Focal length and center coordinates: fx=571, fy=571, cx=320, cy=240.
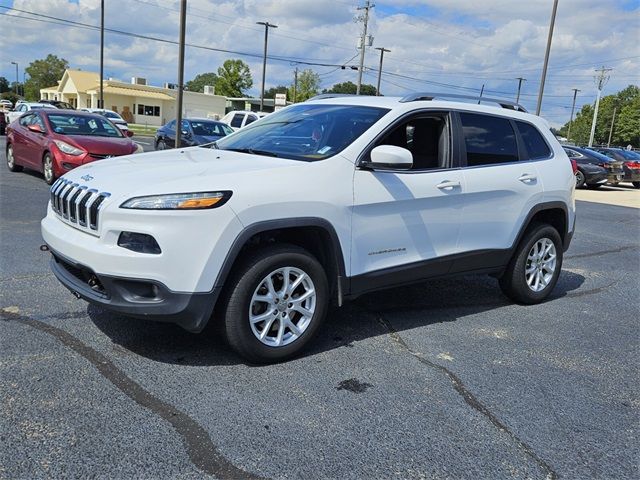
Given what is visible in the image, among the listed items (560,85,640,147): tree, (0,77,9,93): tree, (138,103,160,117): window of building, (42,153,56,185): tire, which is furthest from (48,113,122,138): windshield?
(0,77,9,93): tree

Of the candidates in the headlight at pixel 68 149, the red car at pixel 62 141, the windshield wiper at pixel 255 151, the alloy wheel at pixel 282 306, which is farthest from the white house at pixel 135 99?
the alloy wheel at pixel 282 306

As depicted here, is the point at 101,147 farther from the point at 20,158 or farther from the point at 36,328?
the point at 36,328

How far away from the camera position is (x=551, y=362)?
4.28 metres

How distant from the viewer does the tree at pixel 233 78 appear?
249 feet

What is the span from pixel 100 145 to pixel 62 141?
74 centimetres

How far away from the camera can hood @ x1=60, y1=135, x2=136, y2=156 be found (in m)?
10.4

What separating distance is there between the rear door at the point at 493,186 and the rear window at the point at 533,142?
90mm

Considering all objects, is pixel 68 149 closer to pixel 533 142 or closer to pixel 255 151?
pixel 255 151

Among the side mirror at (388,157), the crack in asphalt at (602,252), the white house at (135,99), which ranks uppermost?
the white house at (135,99)

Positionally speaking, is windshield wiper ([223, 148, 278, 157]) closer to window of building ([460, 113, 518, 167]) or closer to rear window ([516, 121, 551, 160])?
window of building ([460, 113, 518, 167])

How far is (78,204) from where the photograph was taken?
3703 mm

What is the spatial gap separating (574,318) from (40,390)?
14.9 feet

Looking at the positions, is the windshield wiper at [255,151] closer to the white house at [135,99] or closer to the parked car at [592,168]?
the parked car at [592,168]

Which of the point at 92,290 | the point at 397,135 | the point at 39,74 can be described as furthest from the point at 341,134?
the point at 39,74
